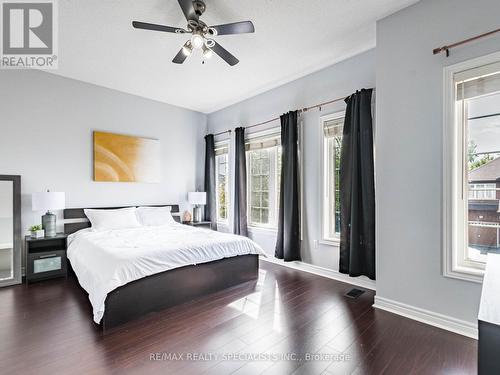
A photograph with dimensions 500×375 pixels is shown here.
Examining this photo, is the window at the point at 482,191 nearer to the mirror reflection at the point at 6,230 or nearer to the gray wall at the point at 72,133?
the gray wall at the point at 72,133

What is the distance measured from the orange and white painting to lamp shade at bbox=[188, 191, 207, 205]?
689 millimetres

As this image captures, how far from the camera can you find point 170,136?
5.21 m

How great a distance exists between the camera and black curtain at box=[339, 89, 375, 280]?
9.77ft

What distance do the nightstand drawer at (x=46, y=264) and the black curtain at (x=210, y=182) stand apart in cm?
254

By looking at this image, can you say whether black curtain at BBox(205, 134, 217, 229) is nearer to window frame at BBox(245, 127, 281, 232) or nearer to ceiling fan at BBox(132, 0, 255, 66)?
window frame at BBox(245, 127, 281, 232)

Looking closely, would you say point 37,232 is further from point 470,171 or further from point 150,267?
point 470,171

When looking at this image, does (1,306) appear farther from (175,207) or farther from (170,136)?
(170,136)

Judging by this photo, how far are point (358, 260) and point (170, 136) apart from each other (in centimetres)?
407

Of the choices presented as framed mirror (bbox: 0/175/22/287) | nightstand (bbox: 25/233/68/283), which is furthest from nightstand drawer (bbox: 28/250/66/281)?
framed mirror (bbox: 0/175/22/287)

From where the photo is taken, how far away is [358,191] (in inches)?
121

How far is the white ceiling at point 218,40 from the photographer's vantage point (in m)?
2.47

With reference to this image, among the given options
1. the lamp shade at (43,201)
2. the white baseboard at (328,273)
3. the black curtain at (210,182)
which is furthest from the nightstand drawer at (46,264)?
the white baseboard at (328,273)

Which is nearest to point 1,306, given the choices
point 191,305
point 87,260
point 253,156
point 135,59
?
point 87,260

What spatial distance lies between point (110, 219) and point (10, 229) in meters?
1.17
